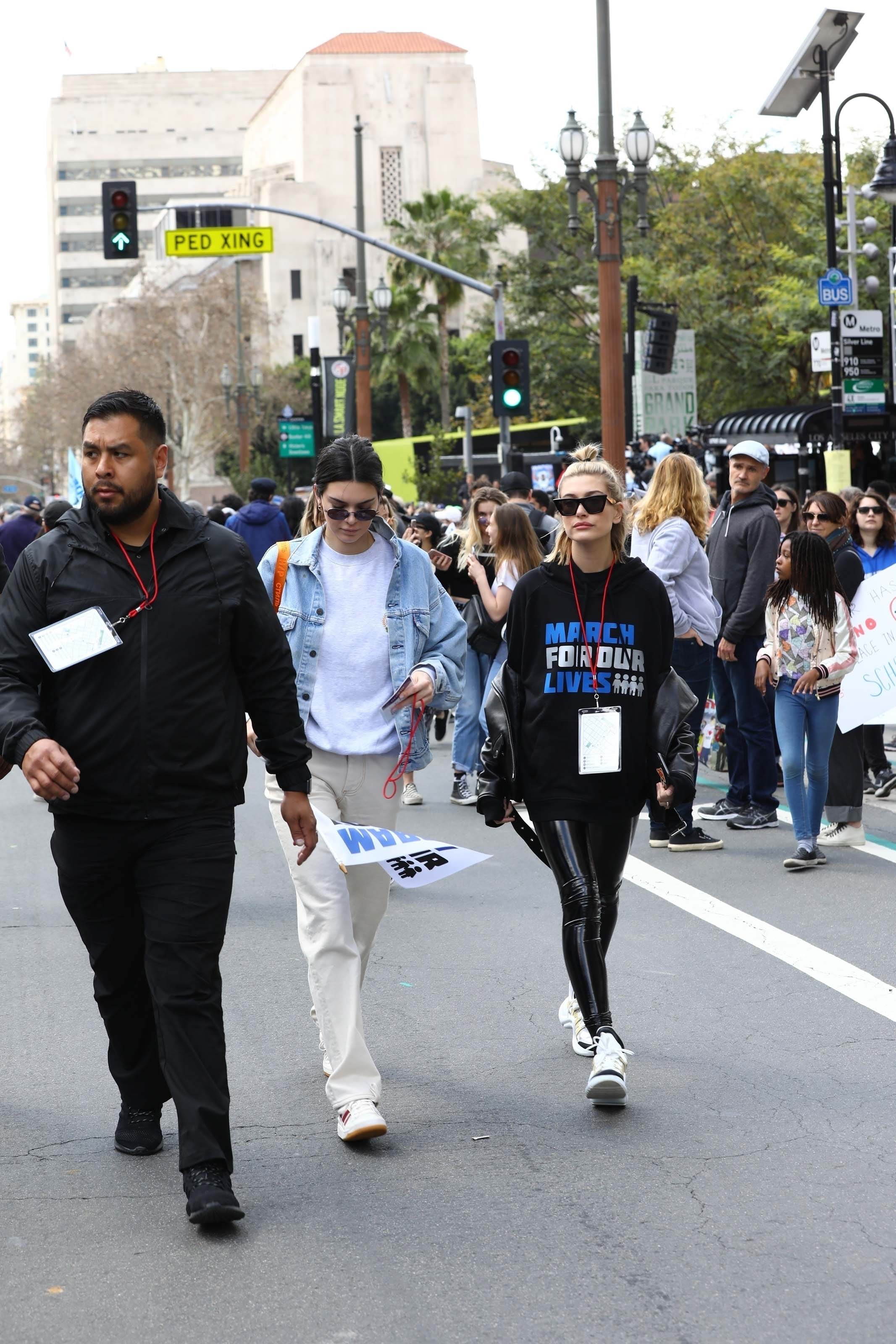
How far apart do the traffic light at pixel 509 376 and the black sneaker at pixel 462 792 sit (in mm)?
10101

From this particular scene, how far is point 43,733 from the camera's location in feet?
13.7

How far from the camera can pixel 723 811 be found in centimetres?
1049

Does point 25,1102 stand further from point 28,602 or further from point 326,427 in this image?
point 326,427

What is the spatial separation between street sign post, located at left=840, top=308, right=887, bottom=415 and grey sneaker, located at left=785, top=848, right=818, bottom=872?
10.3 meters

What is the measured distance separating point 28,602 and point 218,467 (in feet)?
259

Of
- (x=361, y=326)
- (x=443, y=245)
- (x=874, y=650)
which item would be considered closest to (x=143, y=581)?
(x=874, y=650)

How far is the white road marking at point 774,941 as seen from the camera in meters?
6.44

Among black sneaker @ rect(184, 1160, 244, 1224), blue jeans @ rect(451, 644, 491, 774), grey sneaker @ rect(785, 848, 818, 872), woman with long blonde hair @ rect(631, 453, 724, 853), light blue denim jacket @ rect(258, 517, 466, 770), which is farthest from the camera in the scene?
blue jeans @ rect(451, 644, 491, 774)

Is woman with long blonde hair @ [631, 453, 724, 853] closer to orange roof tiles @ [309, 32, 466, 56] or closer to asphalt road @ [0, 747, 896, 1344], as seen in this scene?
asphalt road @ [0, 747, 896, 1344]

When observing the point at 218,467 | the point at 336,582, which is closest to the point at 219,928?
the point at 336,582

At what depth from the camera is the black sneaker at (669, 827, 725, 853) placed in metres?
9.56

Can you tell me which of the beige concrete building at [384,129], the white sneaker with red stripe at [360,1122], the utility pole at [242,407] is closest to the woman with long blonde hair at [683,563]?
the white sneaker with red stripe at [360,1122]

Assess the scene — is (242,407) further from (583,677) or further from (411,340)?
(583,677)

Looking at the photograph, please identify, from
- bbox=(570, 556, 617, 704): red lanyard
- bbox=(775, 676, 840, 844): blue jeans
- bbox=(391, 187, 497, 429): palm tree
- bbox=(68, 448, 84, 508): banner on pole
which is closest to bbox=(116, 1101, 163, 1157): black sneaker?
bbox=(570, 556, 617, 704): red lanyard
